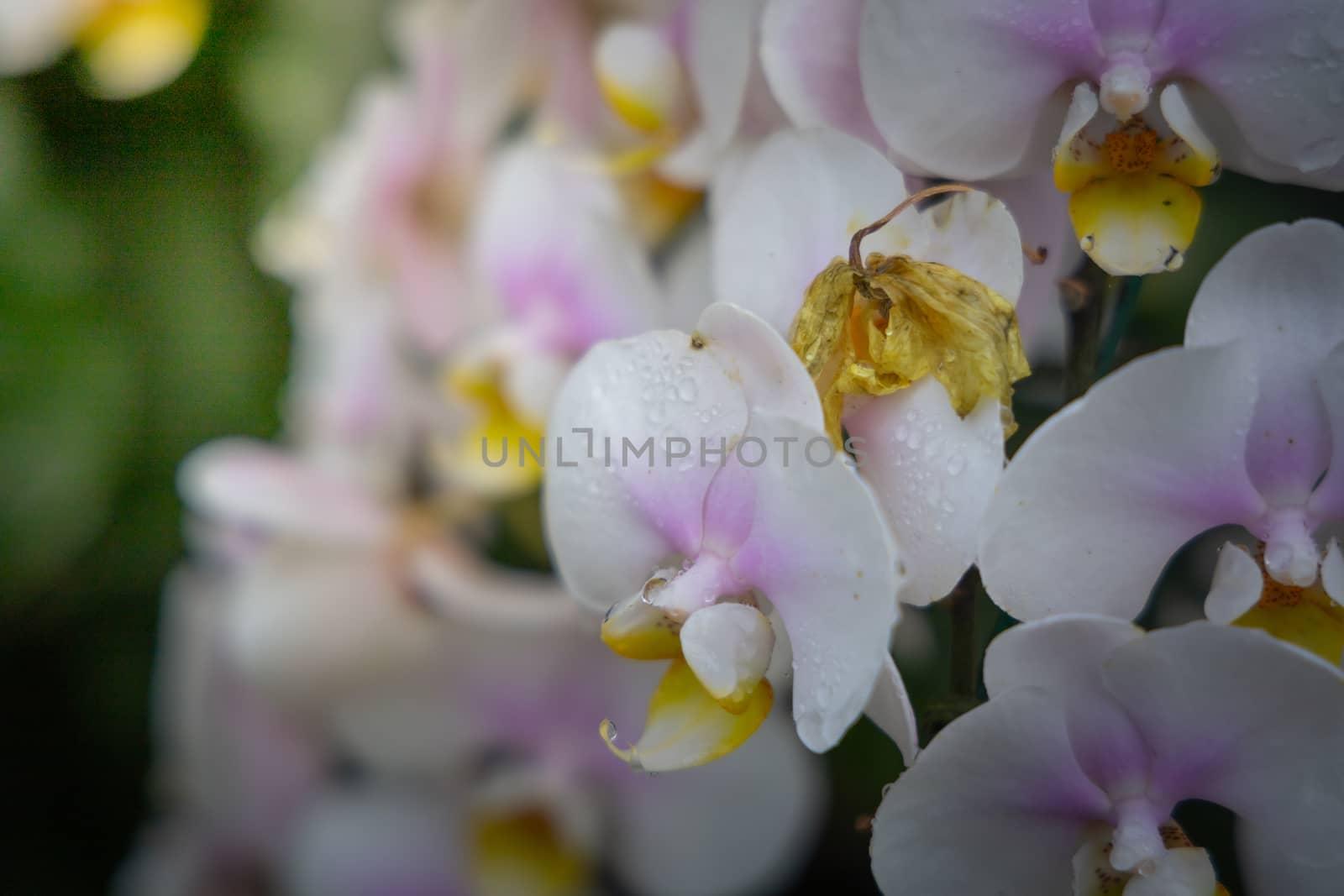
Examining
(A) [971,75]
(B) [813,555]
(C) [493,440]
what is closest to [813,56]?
(A) [971,75]

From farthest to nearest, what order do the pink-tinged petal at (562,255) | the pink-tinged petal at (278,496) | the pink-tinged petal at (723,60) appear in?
the pink-tinged petal at (278,496) → the pink-tinged petal at (562,255) → the pink-tinged petal at (723,60)

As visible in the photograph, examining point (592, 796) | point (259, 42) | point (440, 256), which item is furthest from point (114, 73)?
point (592, 796)

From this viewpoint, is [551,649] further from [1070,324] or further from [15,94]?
[15,94]

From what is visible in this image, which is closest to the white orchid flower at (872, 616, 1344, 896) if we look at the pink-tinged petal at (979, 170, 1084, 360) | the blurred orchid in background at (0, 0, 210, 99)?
the pink-tinged petal at (979, 170, 1084, 360)

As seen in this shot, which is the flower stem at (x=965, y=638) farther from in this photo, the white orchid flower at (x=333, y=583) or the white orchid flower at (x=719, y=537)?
the white orchid flower at (x=333, y=583)

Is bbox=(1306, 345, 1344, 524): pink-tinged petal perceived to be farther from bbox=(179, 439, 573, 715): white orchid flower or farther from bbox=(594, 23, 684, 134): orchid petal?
bbox=(179, 439, 573, 715): white orchid flower

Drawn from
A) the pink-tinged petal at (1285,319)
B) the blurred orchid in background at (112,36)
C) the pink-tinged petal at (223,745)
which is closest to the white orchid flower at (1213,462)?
the pink-tinged petal at (1285,319)
